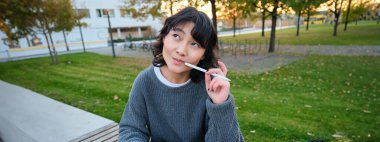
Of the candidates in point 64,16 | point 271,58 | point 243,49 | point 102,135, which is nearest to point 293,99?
point 102,135

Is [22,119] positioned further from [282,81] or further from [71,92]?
[282,81]

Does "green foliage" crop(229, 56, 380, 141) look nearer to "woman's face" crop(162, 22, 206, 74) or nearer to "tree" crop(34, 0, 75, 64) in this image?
"woman's face" crop(162, 22, 206, 74)

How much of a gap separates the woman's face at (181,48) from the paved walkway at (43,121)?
7.02 ft

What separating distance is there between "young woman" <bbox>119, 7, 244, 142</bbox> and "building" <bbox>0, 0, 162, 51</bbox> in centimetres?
2464

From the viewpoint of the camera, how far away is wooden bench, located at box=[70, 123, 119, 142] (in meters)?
2.82

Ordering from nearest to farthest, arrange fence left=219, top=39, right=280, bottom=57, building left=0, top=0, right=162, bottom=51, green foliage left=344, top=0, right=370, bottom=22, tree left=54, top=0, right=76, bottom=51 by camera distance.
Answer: tree left=54, top=0, right=76, bottom=51, fence left=219, top=39, right=280, bottom=57, building left=0, top=0, right=162, bottom=51, green foliage left=344, top=0, right=370, bottom=22

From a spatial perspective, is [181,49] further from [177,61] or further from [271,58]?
[271,58]

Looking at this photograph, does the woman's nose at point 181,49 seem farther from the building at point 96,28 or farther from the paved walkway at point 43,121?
the building at point 96,28

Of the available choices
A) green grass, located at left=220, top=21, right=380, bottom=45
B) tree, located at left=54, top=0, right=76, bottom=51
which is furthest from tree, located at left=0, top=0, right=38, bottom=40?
green grass, located at left=220, top=21, right=380, bottom=45

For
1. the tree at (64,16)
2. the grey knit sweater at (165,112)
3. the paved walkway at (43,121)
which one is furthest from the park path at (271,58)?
the tree at (64,16)

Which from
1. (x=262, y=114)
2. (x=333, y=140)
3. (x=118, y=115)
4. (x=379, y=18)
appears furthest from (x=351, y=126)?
(x=379, y=18)

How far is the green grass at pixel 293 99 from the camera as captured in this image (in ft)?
12.3

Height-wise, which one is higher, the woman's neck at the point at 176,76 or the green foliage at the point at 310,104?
the woman's neck at the point at 176,76

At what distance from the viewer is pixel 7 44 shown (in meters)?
24.5
